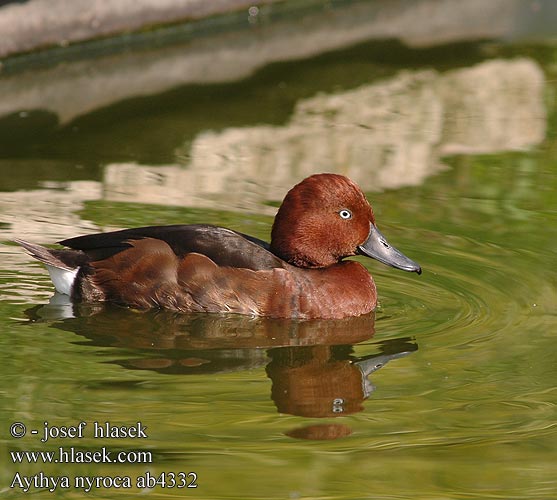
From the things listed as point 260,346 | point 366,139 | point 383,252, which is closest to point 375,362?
point 260,346

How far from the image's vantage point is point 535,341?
734 centimetres

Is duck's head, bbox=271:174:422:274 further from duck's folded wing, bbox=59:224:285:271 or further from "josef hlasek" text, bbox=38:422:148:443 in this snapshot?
"josef hlasek" text, bbox=38:422:148:443

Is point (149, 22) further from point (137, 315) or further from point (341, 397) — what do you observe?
point (341, 397)

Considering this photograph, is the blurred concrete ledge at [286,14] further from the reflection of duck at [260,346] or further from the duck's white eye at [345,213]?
the duck's white eye at [345,213]

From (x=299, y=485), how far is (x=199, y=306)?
2.29 metres

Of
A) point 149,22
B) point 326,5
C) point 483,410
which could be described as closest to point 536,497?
point 483,410

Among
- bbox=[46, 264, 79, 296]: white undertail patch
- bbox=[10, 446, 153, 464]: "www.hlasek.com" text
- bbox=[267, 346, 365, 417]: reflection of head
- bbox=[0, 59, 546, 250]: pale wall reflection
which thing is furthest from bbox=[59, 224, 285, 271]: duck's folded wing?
bbox=[10, 446, 153, 464]: "www.hlasek.com" text

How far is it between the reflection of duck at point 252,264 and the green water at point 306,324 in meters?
0.13

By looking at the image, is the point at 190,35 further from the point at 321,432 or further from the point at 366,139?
the point at 321,432

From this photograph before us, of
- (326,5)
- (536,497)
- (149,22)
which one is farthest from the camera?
(326,5)

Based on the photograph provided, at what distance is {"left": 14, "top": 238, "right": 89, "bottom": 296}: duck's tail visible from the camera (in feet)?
25.9

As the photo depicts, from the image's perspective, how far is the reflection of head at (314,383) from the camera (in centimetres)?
647

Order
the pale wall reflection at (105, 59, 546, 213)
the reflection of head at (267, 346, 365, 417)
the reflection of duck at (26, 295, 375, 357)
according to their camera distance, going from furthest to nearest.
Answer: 1. the pale wall reflection at (105, 59, 546, 213)
2. the reflection of duck at (26, 295, 375, 357)
3. the reflection of head at (267, 346, 365, 417)

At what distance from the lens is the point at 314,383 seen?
22.4ft
